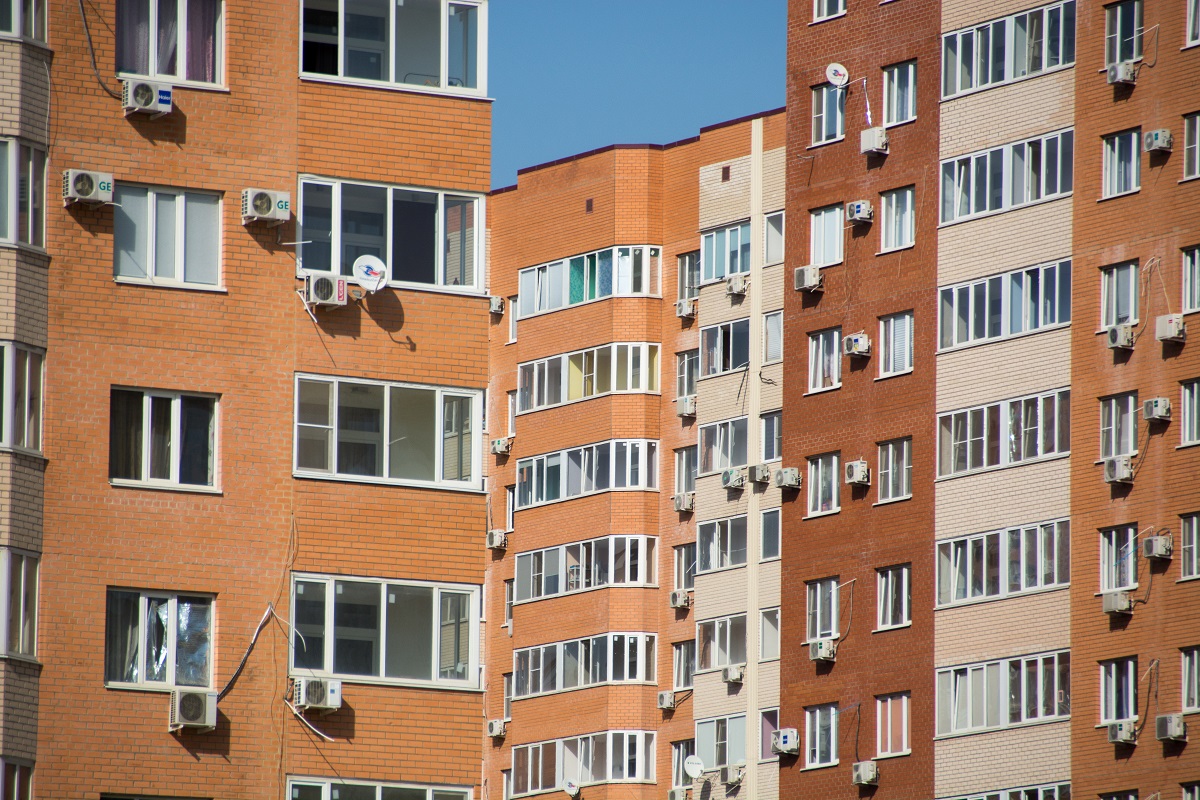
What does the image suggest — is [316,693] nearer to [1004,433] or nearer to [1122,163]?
[1004,433]

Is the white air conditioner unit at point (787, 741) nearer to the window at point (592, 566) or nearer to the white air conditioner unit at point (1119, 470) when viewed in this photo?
the white air conditioner unit at point (1119, 470)

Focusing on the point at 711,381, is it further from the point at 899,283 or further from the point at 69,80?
the point at 69,80

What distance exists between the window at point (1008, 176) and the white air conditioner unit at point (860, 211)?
2398mm

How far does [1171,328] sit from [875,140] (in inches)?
467

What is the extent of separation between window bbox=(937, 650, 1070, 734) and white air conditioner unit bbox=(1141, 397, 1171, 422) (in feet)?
20.0

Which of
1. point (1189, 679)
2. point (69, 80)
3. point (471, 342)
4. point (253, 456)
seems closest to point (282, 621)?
point (253, 456)

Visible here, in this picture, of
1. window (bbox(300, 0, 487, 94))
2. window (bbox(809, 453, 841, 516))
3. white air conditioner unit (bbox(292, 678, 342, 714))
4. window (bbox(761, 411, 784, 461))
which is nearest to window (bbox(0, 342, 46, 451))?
white air conditioner unit (bbox(292, 678, 342, 714))

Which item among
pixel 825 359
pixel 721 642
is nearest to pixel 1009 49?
pixel 825 359

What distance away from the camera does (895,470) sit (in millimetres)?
69750

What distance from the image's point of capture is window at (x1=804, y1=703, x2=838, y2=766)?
7019 centimetres

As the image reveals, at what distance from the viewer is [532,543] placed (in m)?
88.6

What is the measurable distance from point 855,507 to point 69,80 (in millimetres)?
34059

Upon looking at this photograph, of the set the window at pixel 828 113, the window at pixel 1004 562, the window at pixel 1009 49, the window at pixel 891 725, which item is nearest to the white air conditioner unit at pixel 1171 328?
the window at pixel 1004 562

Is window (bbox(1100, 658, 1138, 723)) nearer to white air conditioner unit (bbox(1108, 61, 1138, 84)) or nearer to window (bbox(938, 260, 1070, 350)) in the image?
window (bbox(938, 260, 1070, 350))
